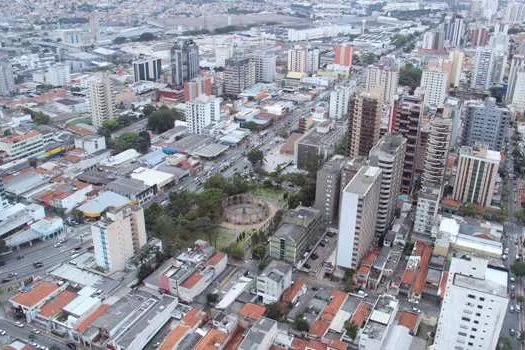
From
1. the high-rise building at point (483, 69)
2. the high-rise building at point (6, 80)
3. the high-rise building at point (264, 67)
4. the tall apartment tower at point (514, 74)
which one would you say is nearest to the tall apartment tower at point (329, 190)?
the tall apartment tower at point (514, 74)

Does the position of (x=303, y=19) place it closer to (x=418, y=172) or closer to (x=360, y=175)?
(x=418, y=172)

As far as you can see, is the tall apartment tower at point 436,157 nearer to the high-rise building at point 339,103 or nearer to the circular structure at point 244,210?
the circular structure at point 244,210

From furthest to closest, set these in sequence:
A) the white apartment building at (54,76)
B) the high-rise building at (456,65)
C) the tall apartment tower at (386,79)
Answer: the white apartment building at (54,76) → the high-rise building at (456,65) → the tall apartment tower at (386,79)

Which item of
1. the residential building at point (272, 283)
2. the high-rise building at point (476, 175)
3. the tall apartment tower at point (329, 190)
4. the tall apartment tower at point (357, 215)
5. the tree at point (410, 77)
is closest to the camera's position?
the residential building at point (272, 283)

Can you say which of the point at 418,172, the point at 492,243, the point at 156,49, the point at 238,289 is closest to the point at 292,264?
the point at 238,289

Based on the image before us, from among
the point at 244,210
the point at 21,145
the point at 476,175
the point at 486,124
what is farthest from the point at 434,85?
the point at 21,145

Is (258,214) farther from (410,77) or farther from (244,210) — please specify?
(410,77)

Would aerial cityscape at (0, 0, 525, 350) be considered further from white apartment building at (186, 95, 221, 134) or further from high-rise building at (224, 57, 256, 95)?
high-rise building at (224, 57, 256, 95)
